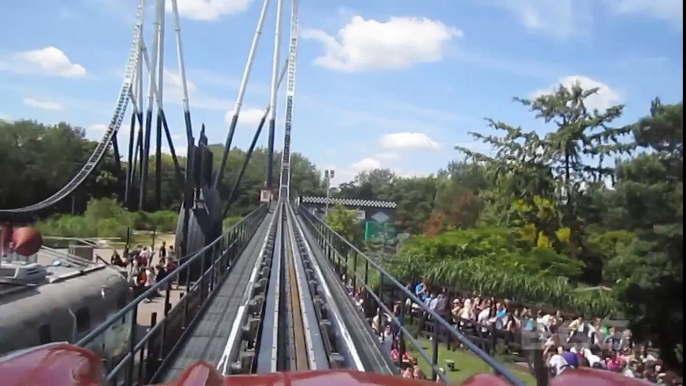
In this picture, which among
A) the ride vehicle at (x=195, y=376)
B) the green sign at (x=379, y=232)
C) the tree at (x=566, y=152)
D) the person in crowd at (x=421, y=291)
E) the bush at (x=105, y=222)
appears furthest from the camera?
the green sign at (x=379, y=232)

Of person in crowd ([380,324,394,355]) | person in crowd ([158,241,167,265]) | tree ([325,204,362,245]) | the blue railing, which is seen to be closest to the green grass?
person in crowd ([380,324,394,355])

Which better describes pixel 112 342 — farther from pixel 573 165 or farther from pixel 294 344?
pixel 294 344

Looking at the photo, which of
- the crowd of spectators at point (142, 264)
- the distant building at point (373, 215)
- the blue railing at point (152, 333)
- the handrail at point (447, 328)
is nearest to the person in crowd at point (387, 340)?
the handrail at point (447, 328)

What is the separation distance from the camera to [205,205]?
385 centimetres

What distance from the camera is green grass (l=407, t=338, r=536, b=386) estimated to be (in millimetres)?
1006

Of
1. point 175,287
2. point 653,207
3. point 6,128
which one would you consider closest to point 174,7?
point 6,128

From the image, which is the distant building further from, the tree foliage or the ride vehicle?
the ride vehicle

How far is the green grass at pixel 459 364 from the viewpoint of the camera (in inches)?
39.6

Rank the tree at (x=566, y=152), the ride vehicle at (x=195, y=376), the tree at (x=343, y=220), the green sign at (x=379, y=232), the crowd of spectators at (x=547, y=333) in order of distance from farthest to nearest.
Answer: the tree at (x=343, y=220) < the green sign at (x=379, y=232) < the tree at (x=566, y=152) < the crowd of spectators at (x=547, y=333) < the ride vehicle at (x=195, y=376)

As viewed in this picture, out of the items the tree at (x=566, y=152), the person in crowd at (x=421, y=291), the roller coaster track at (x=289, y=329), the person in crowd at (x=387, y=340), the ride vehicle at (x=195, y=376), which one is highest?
the tree at (x=566, y=152)

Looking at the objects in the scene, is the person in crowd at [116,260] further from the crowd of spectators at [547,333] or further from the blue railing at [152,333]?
the crowd of spectators at [547,333]

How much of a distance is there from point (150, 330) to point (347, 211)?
1.84 m

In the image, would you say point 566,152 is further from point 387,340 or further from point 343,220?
point 343,220

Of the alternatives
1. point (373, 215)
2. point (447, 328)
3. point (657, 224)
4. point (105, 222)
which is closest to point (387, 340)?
point (373, 215)
